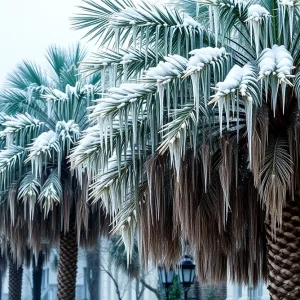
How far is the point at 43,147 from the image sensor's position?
14.5 m

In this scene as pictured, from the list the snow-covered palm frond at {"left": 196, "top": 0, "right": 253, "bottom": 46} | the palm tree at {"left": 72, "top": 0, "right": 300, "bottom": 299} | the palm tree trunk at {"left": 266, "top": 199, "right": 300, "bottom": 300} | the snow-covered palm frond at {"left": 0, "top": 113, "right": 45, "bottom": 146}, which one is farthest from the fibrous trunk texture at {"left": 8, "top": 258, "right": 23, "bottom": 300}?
the snow-covered palm frond at {"left": 196, "top": 0, "right": 253, "bottom": 46}

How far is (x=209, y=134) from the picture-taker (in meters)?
9.86

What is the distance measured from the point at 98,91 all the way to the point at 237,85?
8186 mm

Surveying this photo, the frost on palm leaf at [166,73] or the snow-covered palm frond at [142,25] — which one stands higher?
the snow-covered palm frond at [142,25]

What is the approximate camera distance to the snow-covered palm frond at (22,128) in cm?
1562

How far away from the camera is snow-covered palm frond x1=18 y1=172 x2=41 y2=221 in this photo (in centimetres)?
1476

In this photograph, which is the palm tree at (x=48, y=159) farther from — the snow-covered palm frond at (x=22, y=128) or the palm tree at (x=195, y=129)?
the palm tree at (x=195, y=129)

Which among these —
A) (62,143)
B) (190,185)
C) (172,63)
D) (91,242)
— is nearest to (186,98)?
(172,63)

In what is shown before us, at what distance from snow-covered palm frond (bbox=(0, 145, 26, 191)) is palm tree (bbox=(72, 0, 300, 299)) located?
5.21 meters

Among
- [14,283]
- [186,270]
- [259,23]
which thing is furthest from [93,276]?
[259,23]

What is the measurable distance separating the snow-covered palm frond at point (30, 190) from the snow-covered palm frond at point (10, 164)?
0.35 metres

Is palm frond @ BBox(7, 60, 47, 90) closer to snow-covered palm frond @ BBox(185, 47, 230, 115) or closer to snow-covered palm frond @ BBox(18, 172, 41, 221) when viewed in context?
snow-covered palm frond @ BBox(18, 172, 41, 221)

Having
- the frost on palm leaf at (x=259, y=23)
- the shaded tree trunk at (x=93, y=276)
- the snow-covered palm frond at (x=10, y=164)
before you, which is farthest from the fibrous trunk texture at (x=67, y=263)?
the shaded tree trunk at (x=93, y=276)

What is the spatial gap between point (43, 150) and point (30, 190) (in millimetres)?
971
